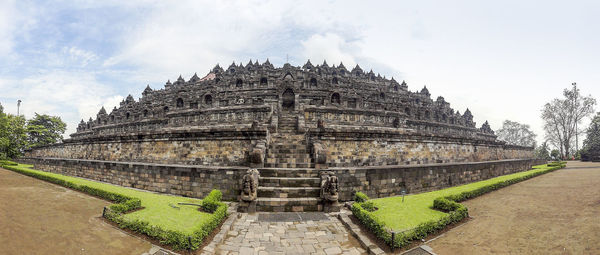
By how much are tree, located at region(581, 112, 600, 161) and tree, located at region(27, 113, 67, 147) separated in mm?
83406

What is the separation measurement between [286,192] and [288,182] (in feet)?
1.79

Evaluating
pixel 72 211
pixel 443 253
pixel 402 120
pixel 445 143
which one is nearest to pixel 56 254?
pixel 72 211

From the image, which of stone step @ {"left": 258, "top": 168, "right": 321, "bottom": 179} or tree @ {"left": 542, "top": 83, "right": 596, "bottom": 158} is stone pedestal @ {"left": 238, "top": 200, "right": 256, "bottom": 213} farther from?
tree @ {"left": 542, "top": 83, "right": 596, "bottom": 158}

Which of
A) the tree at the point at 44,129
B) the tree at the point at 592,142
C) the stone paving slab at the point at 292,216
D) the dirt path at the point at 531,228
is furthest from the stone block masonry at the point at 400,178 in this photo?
the tree at the point at 44,129

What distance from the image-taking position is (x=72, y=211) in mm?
6965

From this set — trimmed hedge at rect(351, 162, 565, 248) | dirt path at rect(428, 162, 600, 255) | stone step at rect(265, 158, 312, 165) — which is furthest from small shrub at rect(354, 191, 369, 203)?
stone step at rect(265, 158, 312, 165)

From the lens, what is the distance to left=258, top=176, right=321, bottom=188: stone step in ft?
29.3

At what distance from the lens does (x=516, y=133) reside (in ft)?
214

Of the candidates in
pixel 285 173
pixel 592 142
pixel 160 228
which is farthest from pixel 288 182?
pixel 592 142

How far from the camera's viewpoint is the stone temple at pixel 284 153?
8.96m

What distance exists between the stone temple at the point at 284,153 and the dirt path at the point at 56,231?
3189mm

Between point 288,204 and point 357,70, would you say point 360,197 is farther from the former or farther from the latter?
point 357,70

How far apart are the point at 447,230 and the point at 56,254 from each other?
31.6 ft

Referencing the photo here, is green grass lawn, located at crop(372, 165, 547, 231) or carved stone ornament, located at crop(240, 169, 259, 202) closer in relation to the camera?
green grass lawn, located at crop(372, 165, 547, 231)
